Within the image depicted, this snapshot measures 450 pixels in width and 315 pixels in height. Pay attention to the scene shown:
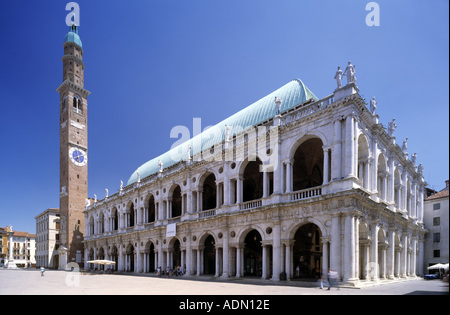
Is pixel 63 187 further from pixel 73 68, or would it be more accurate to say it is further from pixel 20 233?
pixel 20 233

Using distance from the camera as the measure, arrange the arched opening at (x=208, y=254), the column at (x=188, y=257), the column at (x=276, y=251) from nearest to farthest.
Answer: the column at (x=276, y=251), the column at (x=188, y=257), the arched opening at (x=208, y=254)

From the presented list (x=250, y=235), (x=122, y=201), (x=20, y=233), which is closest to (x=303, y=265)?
(x=250, y=235)

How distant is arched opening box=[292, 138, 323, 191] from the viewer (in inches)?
1319

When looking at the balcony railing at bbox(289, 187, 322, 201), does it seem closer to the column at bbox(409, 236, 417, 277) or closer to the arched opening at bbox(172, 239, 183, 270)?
the column at bbox(409, 236, 417, 277)

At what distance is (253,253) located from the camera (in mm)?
36375

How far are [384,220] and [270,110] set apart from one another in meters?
Answer: 14.9

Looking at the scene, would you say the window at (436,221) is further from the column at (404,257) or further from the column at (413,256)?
the column at (404,257)

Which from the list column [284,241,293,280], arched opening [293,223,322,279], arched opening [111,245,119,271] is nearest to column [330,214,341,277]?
column [284,241,293,280]

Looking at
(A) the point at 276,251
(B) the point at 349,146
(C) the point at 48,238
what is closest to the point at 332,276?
(A) the point at 276,251

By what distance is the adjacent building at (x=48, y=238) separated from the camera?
251 feet

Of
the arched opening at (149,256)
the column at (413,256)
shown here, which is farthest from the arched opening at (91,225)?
the column at (413,256)

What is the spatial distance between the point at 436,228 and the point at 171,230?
35570mm

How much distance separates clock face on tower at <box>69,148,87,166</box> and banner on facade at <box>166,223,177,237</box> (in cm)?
3600

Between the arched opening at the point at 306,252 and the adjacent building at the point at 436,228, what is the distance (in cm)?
2178
